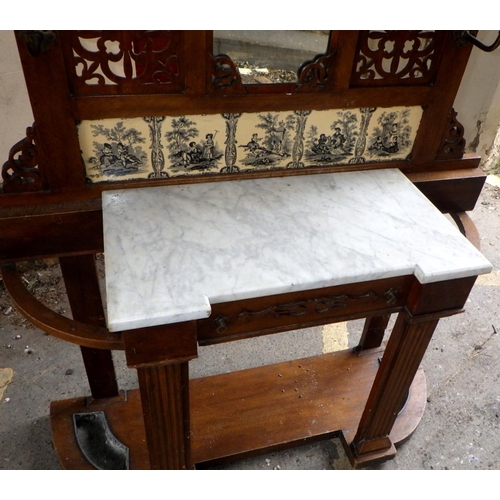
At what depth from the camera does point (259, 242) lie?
3.48 feet

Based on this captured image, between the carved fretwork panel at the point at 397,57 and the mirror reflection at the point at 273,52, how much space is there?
0.34ft

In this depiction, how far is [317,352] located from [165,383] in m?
1.09

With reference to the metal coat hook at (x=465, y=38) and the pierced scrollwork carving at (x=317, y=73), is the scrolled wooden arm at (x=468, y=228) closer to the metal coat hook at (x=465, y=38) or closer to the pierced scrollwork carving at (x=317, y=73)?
the metal coat hook at (x=465, y=38)

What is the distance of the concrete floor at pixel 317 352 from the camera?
1.63 m

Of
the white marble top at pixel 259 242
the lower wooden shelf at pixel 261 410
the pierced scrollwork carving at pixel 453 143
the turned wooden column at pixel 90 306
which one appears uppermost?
the pierced scrollwork carving at pixel 453 143

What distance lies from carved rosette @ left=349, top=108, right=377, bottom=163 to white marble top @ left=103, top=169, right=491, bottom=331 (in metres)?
0.08

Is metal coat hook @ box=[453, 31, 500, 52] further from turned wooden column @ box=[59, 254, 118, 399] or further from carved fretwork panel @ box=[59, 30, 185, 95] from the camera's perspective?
turned wooden column @ box=[59, 254, 118, 399]

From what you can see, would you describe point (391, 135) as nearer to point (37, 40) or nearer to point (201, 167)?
point (201, 167)

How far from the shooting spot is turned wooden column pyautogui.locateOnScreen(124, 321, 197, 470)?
944 mm

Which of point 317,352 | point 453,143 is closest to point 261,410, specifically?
point 317,352

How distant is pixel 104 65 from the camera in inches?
40.0

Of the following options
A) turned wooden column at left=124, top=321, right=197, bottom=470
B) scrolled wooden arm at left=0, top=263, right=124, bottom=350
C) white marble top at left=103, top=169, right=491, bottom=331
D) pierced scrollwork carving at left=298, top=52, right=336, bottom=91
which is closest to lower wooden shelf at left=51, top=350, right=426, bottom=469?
turned wooden column at left=124, top=321, right=197, bottom=470

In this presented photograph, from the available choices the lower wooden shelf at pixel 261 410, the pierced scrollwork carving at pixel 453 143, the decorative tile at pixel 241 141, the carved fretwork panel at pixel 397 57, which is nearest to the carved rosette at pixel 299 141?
the decorative tile at pixel 241 141

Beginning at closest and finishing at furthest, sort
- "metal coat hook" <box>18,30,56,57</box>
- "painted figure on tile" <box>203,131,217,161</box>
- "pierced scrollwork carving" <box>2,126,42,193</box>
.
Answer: "metal coat hook" <box>18,30,56,57</box>
"pierced scrollwork carving" <box>2,126,42,193</box>
"painted figure on tile" <box>203,131,217,161</box>
